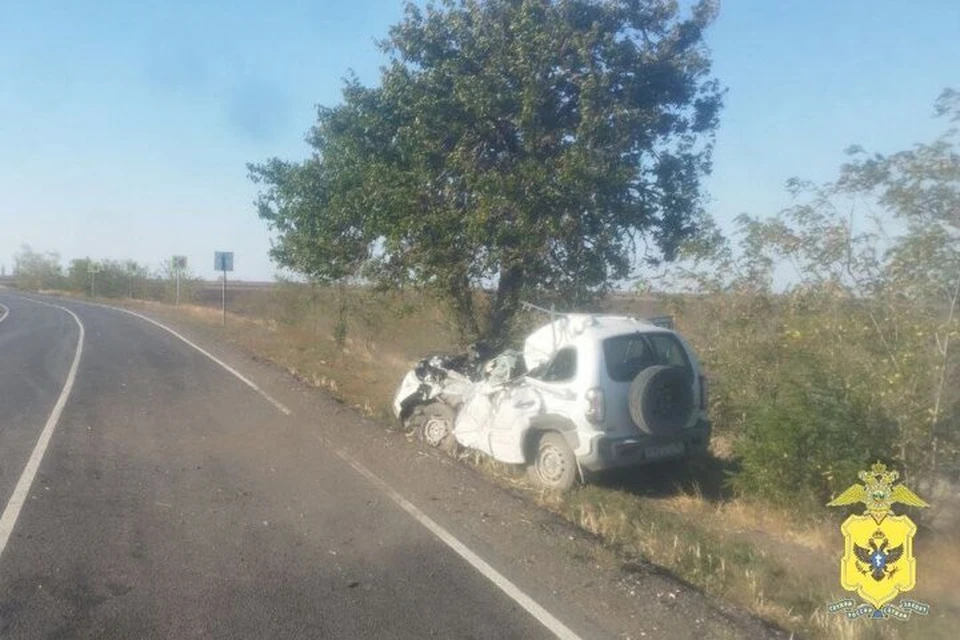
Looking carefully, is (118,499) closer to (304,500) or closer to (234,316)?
(304,500)

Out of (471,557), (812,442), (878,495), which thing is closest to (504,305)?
(812,442)

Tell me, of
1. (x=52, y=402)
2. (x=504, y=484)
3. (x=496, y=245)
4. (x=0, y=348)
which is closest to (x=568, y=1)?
(x=496, y=245)

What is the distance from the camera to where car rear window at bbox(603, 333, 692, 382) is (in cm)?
965

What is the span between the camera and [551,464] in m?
9.94

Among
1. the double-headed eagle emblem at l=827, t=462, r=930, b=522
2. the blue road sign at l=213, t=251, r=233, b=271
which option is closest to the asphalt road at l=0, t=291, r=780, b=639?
the double-headed eagle emblem at l=827, t=462, r=930, b=522

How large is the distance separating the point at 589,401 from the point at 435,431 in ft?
11.1

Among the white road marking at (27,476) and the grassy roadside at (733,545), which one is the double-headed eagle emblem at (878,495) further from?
the white road marking at (27,476)

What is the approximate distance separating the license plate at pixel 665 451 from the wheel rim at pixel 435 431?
128 inches

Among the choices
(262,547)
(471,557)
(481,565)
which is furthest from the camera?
(262,547)

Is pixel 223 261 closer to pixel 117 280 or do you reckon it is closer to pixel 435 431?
pixel 435 431

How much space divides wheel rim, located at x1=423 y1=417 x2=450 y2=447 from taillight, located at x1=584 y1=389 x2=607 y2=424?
10.2ft

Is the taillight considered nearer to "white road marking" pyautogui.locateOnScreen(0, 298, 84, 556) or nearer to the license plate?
the license plate

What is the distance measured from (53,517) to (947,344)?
25.1ft

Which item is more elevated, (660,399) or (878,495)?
(660,399)
